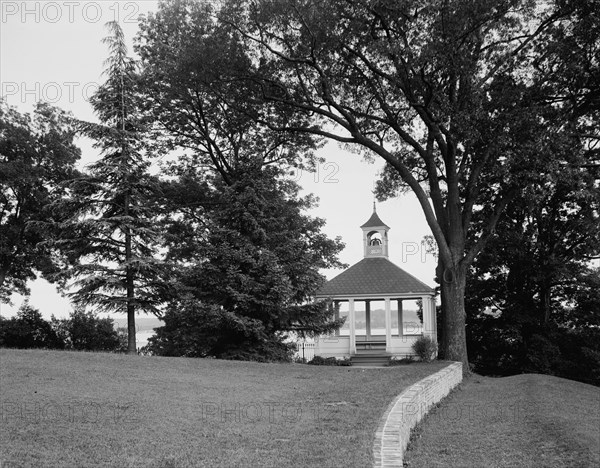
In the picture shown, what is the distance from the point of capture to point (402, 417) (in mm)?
7535

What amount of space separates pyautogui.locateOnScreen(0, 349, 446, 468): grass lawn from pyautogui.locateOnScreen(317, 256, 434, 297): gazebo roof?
1161 cm

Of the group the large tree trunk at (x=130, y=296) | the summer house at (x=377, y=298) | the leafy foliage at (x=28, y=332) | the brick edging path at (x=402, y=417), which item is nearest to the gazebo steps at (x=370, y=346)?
the summer house at (x=377, y=298)

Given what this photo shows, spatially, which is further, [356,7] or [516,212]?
[516,212]

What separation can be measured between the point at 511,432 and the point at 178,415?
4934 millimetres

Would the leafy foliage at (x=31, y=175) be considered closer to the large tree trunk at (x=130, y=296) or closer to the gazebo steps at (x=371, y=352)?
the large tree trunk at (x=130, y=296)

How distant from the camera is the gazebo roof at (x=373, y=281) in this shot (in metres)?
26.2

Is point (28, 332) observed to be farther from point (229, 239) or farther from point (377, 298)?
point (377, 298)

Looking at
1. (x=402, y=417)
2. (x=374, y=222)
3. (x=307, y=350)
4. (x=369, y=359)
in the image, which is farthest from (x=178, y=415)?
(x=374, y=222)

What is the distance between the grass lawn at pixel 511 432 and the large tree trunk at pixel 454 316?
518 cm

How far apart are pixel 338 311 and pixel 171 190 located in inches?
424

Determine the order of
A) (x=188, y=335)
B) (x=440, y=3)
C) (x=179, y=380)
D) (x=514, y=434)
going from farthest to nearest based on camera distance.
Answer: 1. (x=188, y=335)
2. (x=440, y=3)
3. (x=179, y=380)
4. (x=514, y=434)

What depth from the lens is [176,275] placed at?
66.5 ft

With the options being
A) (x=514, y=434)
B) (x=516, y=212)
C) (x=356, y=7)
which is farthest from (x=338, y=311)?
(x=514, y=434)

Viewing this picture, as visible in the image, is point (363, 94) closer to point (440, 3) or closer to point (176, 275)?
point (440, 3)
